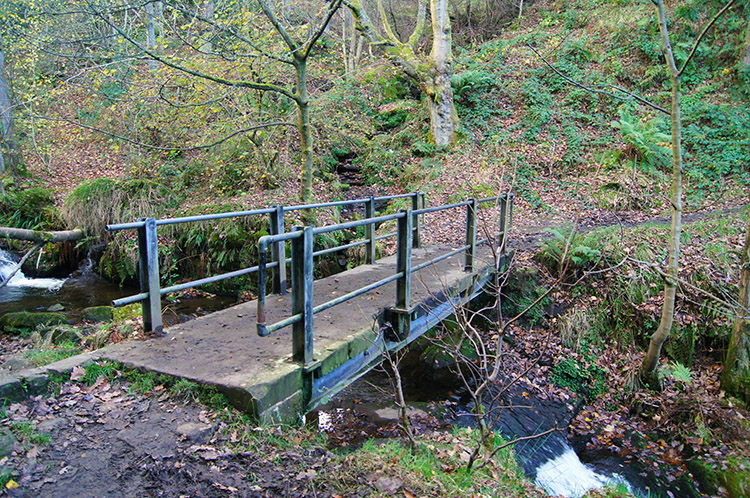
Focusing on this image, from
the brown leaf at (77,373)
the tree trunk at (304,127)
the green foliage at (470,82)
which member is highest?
the green foliage at (470,82)

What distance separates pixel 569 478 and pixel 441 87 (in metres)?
11.3

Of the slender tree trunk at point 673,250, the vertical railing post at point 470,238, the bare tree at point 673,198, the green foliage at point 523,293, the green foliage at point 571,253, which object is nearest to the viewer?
the bare tree at point 673,198

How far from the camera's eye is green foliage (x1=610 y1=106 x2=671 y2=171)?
11336 mm

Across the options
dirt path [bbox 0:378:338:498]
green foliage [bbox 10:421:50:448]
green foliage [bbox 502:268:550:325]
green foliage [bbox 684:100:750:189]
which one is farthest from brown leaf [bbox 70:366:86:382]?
green foliage [bbox 684:100:750:189]

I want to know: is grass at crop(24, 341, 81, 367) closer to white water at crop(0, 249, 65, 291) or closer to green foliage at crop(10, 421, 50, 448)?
green foliage at crop(10, 421, 50, 448)

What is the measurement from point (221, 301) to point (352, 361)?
5.69 metres

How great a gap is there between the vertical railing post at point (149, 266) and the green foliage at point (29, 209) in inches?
375

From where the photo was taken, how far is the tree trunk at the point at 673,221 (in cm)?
493

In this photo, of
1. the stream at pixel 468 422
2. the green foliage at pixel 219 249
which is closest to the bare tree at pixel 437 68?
the green foliage at pixel 219 249

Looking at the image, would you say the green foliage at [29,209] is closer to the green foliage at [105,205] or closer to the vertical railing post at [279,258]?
the green foliage at [105,205]

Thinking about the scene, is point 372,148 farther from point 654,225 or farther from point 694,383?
point 694,383

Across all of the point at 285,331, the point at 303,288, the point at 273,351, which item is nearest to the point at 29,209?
the point at 285,331

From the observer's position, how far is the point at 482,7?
19.6m

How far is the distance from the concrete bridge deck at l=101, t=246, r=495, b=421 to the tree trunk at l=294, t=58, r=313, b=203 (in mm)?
3050
